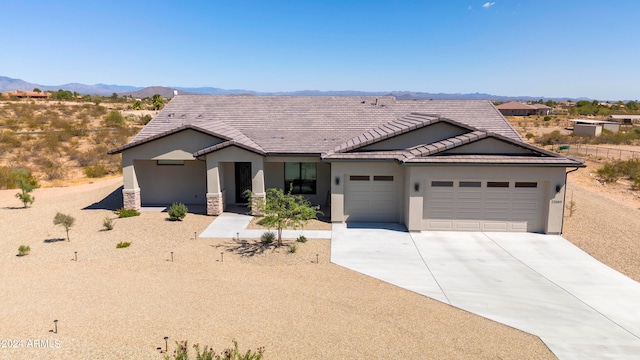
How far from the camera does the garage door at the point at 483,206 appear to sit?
55.2 ft

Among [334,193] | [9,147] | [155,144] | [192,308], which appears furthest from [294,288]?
[9,147]

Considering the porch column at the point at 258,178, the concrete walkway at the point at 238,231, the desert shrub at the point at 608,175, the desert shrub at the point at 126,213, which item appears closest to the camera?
the concrete walkway at the point at 238,231

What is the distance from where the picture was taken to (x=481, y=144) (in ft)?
55.7

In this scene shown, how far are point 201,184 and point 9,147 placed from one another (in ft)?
82.1

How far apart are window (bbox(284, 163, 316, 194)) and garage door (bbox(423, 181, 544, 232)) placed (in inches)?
254

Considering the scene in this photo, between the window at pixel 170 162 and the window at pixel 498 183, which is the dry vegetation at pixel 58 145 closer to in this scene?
the window at pixel 170 162

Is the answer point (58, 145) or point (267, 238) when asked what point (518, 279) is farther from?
point (58, 145)

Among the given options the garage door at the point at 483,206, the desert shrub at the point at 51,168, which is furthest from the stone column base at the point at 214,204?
the desert shrub at the point at 51,168

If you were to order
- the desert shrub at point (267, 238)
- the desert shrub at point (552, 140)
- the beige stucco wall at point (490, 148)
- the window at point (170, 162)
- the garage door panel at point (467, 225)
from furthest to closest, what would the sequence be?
the desert shrub at point (552, 140), the window at point (170, 162), the garage door panel at point (467, 225), the beige stucco wall at point (490, 148), the desert shrub at point (267, 238)

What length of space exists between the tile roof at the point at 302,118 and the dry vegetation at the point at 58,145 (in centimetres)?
1221

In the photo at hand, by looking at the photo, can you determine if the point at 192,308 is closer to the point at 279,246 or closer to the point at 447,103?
the point at 279,246

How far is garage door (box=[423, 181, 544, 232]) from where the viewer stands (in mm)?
16828

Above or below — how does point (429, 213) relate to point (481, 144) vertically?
below

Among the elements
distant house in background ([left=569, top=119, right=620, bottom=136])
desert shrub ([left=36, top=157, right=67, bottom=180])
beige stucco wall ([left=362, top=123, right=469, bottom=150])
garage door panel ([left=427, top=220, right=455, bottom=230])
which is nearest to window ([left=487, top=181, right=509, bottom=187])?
garage door panel ([left=427, top=220, right=455, bottom=230])
